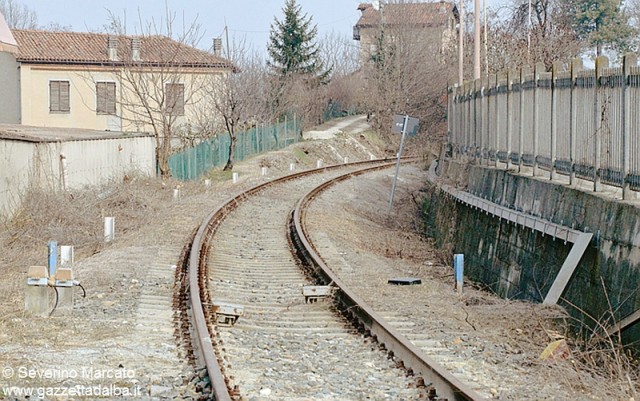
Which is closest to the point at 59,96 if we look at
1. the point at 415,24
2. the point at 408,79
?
the point at 408,79

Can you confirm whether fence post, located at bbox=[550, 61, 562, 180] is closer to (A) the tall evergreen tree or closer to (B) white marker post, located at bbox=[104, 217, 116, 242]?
(B) white marker post, located at bbox=[104, 217, 116, 242]

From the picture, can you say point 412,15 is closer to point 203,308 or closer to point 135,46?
point 135,46

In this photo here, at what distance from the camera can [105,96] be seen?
177ft

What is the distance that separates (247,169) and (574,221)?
28.4 m

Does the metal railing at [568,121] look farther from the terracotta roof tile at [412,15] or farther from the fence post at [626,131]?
the terracotta roof tile at [412,15]

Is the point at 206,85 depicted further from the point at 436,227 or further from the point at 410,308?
the point at 410,308

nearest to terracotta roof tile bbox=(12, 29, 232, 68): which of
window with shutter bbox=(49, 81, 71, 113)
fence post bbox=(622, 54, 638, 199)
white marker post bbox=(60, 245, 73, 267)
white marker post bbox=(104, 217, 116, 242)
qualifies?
window with shutter bbox=(49, 81, 71, 113)

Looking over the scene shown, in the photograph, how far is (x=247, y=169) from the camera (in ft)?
132

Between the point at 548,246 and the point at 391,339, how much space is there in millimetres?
4943

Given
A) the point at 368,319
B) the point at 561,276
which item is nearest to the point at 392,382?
the point at 368,319

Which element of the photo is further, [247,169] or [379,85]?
[379,85]

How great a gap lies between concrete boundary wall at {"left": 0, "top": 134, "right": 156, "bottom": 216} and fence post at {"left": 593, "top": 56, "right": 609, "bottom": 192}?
54.7 feet

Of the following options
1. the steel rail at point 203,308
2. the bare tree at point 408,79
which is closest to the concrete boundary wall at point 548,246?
the steel rail at point 203,308

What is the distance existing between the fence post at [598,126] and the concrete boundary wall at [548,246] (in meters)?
0.24
